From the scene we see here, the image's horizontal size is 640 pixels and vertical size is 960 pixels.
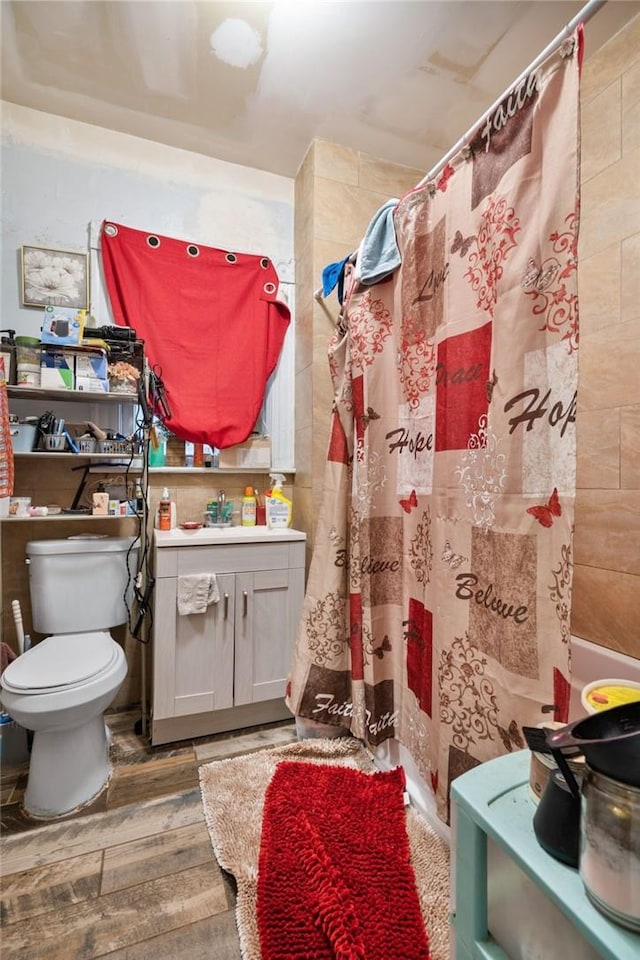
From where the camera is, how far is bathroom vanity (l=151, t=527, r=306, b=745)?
172 centimetres

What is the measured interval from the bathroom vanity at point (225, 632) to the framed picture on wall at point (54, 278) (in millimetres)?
1155

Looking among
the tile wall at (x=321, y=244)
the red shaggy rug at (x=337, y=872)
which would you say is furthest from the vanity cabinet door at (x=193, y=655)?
the tile wall at (x=321, y=244)

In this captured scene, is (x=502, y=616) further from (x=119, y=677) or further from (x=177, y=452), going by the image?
(x=177, y=452)

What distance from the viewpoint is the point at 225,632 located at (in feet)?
5.91

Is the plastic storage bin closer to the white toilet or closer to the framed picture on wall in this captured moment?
the white toilet

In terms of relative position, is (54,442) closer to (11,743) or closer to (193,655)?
(193,655)

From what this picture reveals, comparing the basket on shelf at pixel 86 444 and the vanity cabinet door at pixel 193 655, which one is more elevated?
the basket on shelf at pixel 86 444

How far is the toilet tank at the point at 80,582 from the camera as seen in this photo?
1.69 meters

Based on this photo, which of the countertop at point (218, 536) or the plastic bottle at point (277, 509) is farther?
the plastic bottle at point (277, 509)

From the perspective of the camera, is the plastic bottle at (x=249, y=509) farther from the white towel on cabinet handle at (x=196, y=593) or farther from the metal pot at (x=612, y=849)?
the metal pot at (x=612, y=849)

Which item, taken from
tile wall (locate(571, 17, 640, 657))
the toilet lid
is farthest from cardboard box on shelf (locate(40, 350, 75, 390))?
tile wall (locate(571, 17, 640, 657))

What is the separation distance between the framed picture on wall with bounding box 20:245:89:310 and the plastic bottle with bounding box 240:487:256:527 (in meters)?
1.17

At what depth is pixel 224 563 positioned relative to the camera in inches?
70.9

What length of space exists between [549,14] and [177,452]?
2.25m
